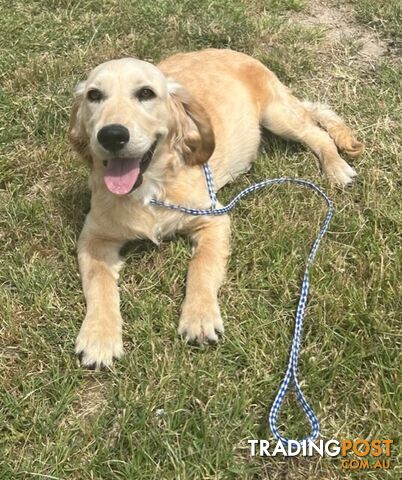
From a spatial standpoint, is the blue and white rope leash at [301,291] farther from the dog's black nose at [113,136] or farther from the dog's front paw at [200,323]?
the dog's black nose at [113,136]

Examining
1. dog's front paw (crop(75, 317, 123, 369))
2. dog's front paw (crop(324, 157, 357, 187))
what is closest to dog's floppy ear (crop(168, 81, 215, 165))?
dog's front paw (crop(324, 157, 357, 187))

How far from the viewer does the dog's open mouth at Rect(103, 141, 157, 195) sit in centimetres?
272

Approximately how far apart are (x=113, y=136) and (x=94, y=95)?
0.41 metres

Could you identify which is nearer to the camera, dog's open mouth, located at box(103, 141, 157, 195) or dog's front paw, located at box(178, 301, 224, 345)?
dog's front paw, located at box(178, 301, 224, 345)

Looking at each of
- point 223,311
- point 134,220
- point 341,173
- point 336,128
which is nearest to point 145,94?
point 134,220

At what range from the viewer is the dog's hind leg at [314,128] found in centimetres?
362

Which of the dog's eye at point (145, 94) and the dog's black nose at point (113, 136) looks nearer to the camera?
the dog's black nose at point (113, 136)

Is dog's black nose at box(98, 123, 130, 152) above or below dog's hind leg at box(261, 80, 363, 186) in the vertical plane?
above

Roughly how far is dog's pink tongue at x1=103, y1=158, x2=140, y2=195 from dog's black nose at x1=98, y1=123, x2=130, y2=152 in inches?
6.6

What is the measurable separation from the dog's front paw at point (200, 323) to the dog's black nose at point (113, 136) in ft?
2.59

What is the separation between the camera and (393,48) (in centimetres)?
461

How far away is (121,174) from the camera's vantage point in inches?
109

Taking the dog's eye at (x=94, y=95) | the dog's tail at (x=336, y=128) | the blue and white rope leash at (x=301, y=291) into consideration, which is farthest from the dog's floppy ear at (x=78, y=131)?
the dog's tail at (x=336, y=128)

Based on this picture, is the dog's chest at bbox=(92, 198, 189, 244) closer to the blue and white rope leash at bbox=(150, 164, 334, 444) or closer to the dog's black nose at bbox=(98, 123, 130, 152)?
the blue and white rope leash at bbox=(150, 164, 334, 444)
